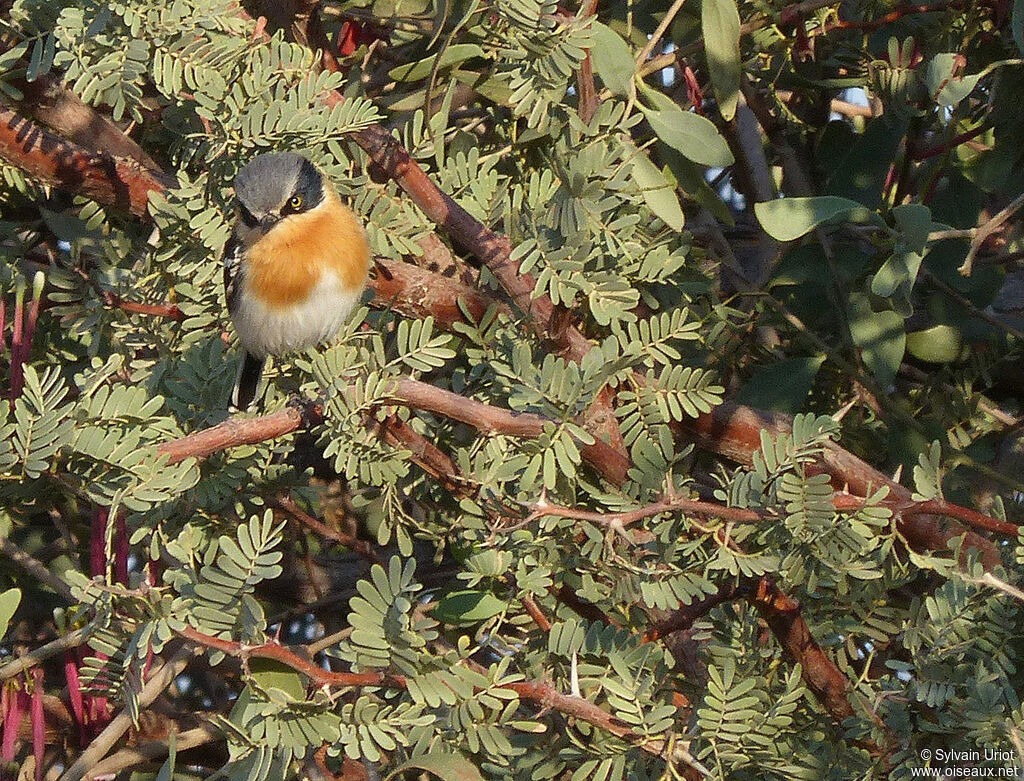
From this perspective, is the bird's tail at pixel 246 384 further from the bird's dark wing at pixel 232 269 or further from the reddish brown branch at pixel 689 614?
the reddish brown branch at pixel 689 614

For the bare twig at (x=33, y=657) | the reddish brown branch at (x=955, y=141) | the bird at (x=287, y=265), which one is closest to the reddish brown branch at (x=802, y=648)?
the reddish brown branch at (x=955, y=141)

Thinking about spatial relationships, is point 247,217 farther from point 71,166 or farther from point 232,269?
point 71,166

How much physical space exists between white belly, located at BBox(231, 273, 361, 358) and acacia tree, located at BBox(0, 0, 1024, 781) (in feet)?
1.35

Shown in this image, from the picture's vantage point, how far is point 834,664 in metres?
2.22

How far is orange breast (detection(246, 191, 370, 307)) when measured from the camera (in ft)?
11.8

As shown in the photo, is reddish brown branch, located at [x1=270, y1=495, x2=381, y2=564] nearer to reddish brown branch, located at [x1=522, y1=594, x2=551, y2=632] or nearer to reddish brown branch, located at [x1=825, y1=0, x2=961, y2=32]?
reddish brown branch, located at [x1=522, y1=594, x2=551, y2=632]

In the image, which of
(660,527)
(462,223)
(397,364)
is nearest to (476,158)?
(462,223)

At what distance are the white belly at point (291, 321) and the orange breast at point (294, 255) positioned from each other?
0.05 m

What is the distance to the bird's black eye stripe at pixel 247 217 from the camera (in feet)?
10.5

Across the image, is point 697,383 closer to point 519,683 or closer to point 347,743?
point 519,683

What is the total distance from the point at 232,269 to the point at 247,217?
158mm

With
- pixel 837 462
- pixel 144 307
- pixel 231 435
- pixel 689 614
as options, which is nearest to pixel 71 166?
pixel 144 307

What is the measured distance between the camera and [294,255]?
3799mm

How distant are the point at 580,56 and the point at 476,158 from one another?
0.58 meters
